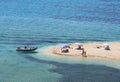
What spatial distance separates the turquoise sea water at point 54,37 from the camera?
57.8 metres

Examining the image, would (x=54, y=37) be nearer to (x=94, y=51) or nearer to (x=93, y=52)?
(x=94, y=51)

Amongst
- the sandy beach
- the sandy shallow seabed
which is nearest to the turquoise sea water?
→ the sandy shallow seabed

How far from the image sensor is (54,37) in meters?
86.8

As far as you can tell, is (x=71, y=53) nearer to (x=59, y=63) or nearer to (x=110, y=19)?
(x=59, y=63)

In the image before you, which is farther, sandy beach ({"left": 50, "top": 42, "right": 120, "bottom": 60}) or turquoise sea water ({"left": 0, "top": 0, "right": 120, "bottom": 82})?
sandy beach ({"left": 50, "top": 42, "right": 120, "bottom": 60})

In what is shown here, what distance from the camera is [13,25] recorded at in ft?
331

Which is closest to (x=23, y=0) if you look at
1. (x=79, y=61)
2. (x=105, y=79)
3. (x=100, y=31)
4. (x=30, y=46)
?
(x=100, y=31)

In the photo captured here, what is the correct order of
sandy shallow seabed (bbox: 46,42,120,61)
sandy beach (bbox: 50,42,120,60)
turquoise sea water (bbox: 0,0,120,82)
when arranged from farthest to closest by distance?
sandy beach (bbox: 50,42,120,60)
sandy shallow seabed (bbox: 46,42,120,61)
turquoise sea water (bbox: 0,0,120,82)

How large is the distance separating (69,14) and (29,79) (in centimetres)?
7029

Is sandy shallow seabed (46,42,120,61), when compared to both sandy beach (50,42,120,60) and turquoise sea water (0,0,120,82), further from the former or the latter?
turquoise sea water (0,0,120,82)

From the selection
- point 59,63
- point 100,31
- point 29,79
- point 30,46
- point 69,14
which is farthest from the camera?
point 69,14

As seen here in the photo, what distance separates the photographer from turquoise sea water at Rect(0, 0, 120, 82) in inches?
2275

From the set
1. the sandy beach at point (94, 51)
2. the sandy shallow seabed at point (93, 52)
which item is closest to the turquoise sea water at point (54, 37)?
the sandy shallow seabed at point (93, 52)

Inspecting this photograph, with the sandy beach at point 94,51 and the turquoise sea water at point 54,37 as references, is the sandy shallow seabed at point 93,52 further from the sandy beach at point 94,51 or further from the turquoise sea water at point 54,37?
the turquoise sea water at point 54,37
